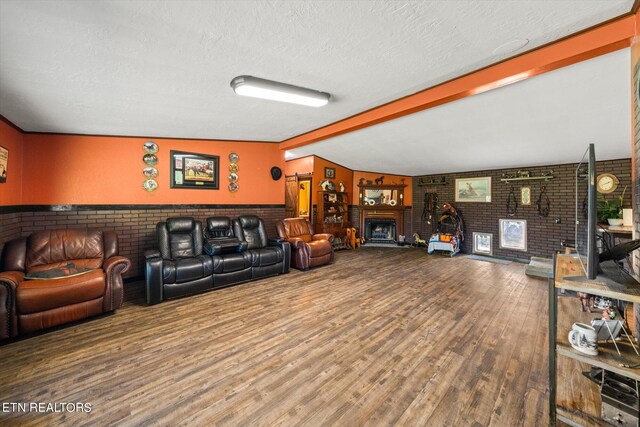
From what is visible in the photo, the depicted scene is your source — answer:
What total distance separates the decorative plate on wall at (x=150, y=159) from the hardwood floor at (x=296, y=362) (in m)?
2.23

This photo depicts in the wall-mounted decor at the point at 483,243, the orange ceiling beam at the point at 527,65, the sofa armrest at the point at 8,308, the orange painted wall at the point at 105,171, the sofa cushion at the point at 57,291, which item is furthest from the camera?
the wall-mounted decor at the point at 483,243

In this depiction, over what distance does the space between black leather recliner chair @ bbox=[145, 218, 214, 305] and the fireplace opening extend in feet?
17.5

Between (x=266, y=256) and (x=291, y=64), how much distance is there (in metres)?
3.04

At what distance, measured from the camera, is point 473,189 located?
682 centimetres

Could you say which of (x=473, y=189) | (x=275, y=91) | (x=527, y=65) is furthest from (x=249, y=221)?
(x=473, y=189)

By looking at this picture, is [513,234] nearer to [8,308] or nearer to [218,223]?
[218,223]

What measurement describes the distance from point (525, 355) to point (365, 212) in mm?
5995

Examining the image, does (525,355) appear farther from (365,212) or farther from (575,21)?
(365,212)

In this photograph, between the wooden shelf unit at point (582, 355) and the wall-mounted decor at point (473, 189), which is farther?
the wall-mounted decor at point (473, 189)

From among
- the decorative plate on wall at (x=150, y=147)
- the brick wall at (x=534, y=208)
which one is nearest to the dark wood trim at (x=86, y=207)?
the decorative plate on wall at (x=150, y=147)

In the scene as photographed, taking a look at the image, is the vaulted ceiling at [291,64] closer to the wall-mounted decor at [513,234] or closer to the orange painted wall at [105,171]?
the orange painted wall at [105,171]

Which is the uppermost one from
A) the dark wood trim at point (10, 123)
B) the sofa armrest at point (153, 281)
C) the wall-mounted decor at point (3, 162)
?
the dark wood trim at point (10, 123)

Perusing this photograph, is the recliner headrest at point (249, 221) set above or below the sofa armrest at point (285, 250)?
above

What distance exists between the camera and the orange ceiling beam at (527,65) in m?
1.77
